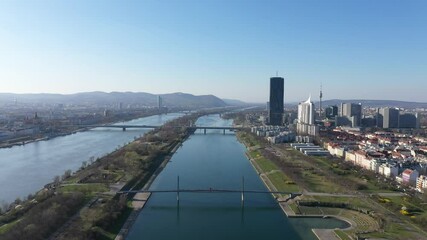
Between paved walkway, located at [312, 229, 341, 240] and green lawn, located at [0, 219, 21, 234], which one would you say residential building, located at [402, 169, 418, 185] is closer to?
paved walkway, located at [312, 229, 341, 240]

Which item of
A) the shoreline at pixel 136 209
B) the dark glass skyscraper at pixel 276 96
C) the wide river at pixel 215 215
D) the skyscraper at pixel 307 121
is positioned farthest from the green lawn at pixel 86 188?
the dark glass skyscraper at pixel 276 96

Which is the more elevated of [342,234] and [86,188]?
[86,188]

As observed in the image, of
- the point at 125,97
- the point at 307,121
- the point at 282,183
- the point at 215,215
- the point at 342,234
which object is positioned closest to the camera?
the point at 342,234

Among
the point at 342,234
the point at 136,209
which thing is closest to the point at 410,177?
the point at 342,234

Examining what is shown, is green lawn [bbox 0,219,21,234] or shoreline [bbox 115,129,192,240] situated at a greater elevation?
green lawn [bbox 0,219,21,234]

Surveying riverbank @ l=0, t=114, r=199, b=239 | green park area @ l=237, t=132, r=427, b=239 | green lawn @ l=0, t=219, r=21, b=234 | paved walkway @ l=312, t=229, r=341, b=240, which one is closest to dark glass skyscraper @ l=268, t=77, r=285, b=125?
riverbank @ l=0, t=114, r=199, b=239

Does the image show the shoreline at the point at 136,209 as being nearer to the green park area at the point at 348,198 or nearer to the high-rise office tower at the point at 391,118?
the green park area at the point at 348,198

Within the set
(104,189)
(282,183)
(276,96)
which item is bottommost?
(282,183)

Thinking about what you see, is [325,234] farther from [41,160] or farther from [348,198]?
[41,160]

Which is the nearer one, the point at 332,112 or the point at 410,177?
the point at 410,177
